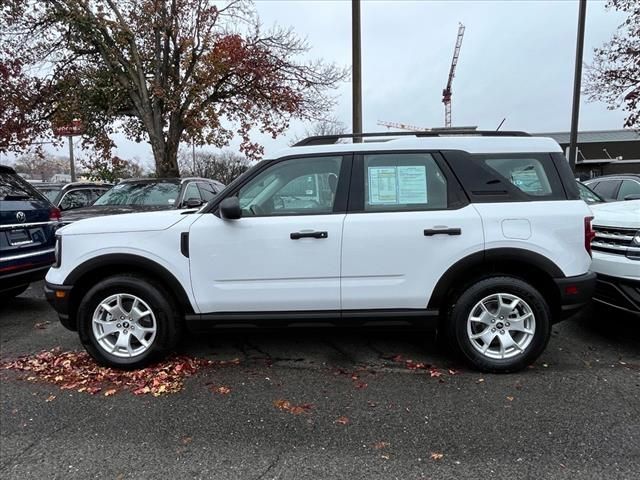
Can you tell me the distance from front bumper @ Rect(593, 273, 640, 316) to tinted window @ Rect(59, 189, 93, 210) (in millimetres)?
9871

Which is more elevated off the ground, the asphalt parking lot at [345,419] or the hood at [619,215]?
the hood at [619,215]

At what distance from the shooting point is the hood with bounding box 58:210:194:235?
390 centimetres

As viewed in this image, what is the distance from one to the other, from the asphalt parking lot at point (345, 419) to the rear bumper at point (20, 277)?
3.42 ft

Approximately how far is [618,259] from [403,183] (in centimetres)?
218

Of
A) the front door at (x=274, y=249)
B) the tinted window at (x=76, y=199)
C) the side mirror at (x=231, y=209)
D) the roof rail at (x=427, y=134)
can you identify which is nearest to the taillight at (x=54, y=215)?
the front door at (x=274, y=249)

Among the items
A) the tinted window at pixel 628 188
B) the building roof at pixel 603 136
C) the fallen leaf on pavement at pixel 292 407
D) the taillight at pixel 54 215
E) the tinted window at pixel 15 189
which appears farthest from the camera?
the building roof at pixel 603 136

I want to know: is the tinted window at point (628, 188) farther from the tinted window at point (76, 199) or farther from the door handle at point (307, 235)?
the tinted window at point (76, 199)

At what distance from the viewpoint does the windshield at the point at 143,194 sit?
7.87 metres

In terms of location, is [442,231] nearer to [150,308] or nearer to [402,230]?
[402,230]

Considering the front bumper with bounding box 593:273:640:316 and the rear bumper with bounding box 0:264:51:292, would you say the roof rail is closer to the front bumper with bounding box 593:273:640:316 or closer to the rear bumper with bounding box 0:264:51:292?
the front bumper with bounding box 593:273:640:316

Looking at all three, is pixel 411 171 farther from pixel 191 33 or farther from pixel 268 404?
pixel 191 33

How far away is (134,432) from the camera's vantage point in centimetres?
309

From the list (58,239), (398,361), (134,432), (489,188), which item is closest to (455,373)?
(398,361)

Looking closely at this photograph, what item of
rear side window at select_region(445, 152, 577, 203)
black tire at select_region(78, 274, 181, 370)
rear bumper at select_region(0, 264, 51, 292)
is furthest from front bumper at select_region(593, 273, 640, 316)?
rear bumper at select_region(0, 264, 51, 292)
